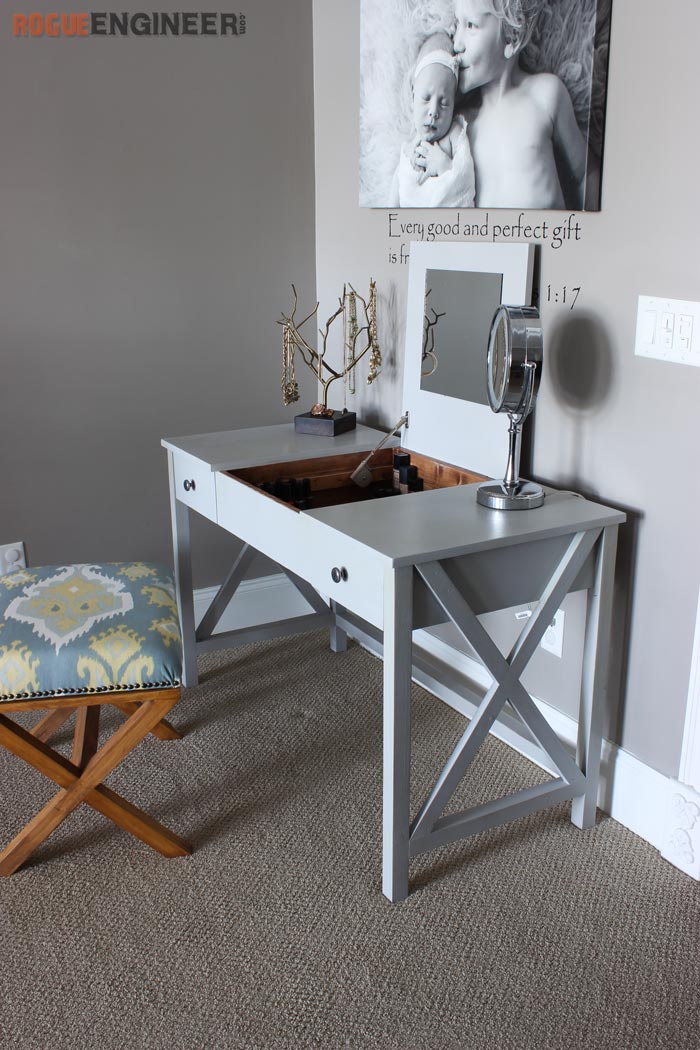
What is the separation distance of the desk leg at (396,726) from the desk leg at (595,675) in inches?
17.1

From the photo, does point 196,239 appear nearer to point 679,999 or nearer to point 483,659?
point 483,659

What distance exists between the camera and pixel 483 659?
1845 mm

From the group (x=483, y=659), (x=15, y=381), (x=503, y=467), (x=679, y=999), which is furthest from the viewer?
(x=15, y=381)

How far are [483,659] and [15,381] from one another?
1536 millimetres

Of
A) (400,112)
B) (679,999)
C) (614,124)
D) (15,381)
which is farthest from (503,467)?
(15,381)

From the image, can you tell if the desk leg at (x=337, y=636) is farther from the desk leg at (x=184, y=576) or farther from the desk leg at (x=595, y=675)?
the desk leg at (x=595, y=675)

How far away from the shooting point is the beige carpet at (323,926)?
1.61 m

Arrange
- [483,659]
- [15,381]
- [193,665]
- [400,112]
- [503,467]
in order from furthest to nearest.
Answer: [193,665] → [15,381] → [400,112] → [503,467] → [483,659]

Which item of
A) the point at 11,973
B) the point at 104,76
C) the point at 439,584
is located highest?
the point at 104,76

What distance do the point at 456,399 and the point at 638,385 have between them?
0.53m

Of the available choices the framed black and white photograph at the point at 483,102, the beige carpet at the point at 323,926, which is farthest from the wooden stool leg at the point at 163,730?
the framed black and white photograph at the point at 483,102

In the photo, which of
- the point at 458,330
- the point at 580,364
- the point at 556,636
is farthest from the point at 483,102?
the point at 556,636

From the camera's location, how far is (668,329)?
181cm

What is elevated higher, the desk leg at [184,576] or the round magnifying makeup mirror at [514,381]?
the round magnifying makeup mirror at [514,381]
